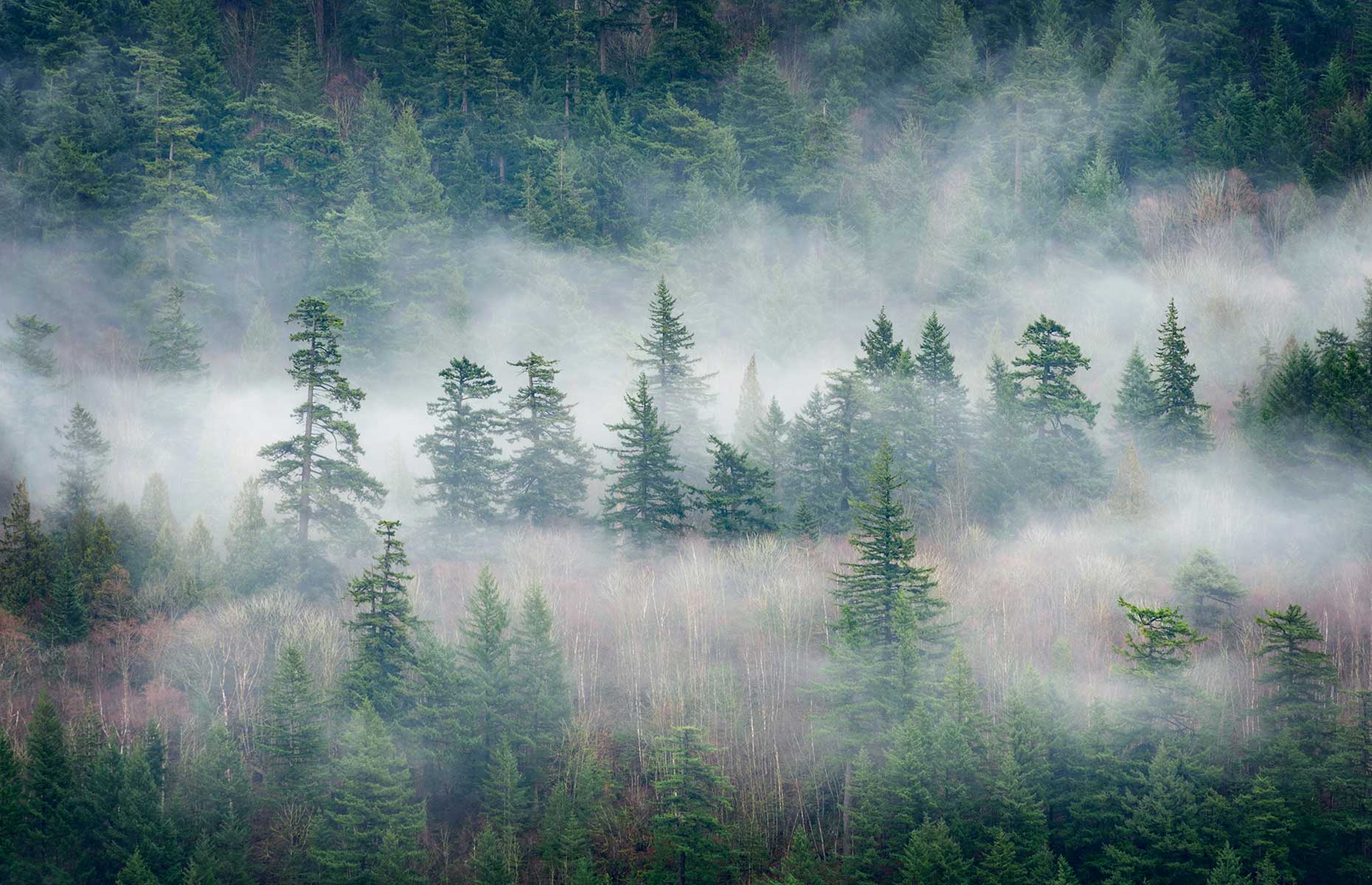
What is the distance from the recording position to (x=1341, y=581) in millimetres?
49344

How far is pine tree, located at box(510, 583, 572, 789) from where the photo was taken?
150ft

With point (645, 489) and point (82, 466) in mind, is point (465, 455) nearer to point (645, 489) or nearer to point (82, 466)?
point (645, 489)

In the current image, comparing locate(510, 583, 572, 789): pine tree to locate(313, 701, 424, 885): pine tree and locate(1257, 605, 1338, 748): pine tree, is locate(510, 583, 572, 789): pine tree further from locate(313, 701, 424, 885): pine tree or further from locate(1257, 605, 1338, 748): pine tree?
locate(1257, 605, 1338, 748): pine tree

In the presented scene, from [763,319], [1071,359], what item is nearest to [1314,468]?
[1071,359]

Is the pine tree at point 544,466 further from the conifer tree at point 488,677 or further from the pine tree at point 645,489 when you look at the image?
the conifer tree at point 488,677

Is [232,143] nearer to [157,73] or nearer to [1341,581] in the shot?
[157,73]

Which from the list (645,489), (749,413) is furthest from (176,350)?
(749,413)

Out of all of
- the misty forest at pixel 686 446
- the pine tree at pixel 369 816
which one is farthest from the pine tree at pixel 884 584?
the pine tree at pixel 369 816

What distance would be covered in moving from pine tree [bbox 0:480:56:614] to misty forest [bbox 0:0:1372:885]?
7.2 inches

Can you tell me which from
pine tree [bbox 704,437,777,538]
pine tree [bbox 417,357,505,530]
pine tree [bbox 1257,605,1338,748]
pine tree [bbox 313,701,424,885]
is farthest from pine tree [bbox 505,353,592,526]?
pine tree [bbox 1257,605,1338,748]

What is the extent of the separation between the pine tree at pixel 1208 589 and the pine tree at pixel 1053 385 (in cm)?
892

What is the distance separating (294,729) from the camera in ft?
145

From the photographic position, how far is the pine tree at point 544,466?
188ft

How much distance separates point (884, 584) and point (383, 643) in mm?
15345
